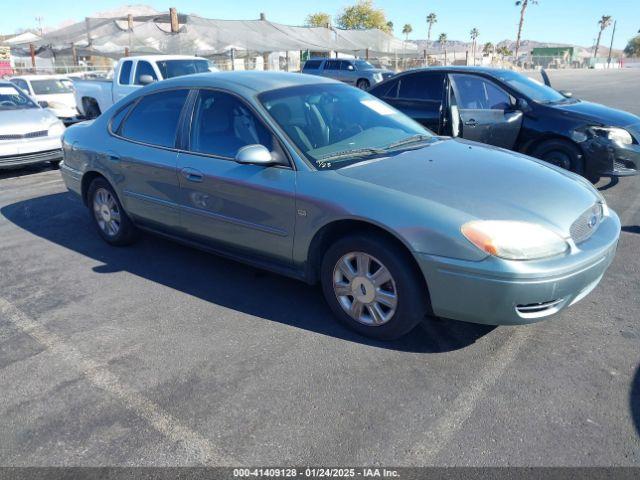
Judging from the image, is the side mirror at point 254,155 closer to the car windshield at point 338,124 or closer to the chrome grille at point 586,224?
the car windshield at point 338,124

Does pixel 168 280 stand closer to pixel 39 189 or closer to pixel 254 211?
pixel 254 211

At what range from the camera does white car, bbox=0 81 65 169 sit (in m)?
8.20

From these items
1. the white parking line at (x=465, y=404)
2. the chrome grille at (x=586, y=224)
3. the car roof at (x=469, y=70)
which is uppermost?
the car roof at (x=469, y=70)

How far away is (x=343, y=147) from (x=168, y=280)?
6.07ft

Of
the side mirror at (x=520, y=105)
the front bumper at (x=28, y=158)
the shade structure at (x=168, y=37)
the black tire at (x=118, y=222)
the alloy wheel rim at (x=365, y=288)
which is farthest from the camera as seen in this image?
the shade structure at (x=168, y=37)

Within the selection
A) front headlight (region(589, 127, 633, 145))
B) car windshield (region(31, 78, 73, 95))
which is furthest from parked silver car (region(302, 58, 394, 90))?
front headlight (region(589, 127, 633, 145))

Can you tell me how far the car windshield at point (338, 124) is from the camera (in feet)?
11.8

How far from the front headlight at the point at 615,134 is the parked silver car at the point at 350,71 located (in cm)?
1667

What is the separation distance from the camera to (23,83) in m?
14.6

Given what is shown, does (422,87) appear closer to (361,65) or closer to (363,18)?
(361,65)

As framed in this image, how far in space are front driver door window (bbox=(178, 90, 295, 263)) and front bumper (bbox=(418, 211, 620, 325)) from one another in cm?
108

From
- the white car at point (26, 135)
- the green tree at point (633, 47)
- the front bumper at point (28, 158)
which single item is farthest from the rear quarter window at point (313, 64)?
the green tree at point (633, 47)

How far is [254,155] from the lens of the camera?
11.2 ft

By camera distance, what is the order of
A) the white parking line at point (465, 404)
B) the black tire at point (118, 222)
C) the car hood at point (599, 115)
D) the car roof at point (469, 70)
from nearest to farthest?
1. the white parking line at point (465, 404)
2. the black tire at point (118, 222)
3. the car hood at point (599, 115)
4. the car roof at point (469, 70)
